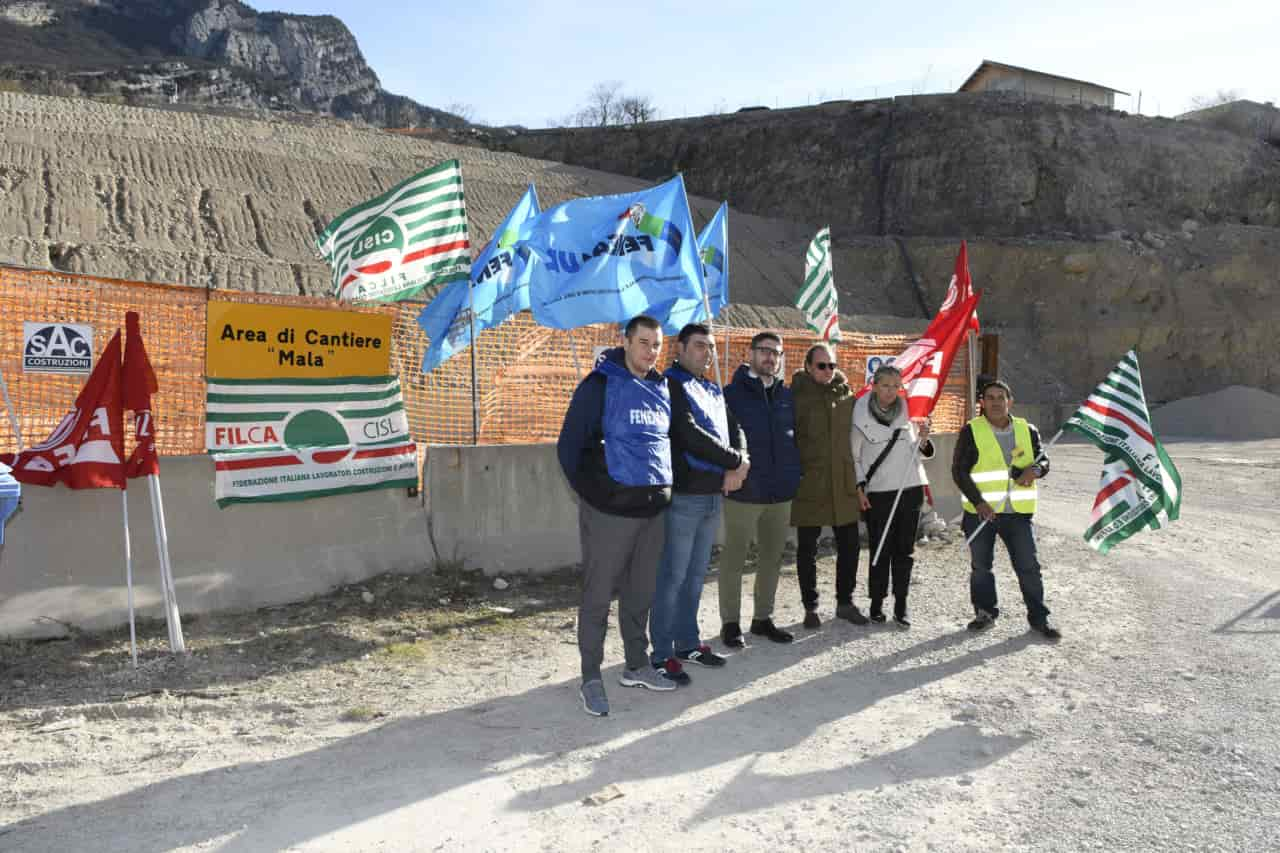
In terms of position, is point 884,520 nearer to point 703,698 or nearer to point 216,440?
point 703,698

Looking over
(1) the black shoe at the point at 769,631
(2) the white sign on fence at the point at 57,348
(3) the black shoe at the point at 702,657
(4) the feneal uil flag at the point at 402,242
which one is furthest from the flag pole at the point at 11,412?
(1) the black shoe at the point at 769,631

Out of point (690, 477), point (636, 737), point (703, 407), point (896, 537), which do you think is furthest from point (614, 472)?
point (896, 537)

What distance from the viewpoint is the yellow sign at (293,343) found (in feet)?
22.5

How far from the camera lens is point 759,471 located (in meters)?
6.23

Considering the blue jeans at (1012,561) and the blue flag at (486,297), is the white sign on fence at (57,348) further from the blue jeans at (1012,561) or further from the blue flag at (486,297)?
the blue jeans at (1012,561)

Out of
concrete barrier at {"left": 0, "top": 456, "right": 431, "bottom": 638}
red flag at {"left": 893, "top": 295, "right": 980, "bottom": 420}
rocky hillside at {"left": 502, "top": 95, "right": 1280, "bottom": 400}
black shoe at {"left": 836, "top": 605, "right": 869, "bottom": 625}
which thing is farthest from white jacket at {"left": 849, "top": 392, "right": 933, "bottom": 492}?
rocky hillside at {"left": 502, "top": 95, "right": 1280, "bottom": 400}

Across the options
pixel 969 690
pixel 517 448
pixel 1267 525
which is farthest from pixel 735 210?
pixel 969 690

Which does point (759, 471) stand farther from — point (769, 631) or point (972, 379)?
point (972, 379)

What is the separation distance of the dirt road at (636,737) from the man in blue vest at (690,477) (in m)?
0.41

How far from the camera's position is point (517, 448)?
8117 mm

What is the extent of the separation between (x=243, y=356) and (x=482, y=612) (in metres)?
2.45

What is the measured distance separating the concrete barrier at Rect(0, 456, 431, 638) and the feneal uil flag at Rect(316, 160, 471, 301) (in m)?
1.64

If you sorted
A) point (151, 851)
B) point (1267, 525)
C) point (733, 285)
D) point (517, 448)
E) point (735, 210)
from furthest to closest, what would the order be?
1. point (735, 210)
2. point (733, 285)
3. point (1267, 525)
4. point (517, 448)
5. point (151, 851)

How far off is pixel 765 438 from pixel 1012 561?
75.6 inches
